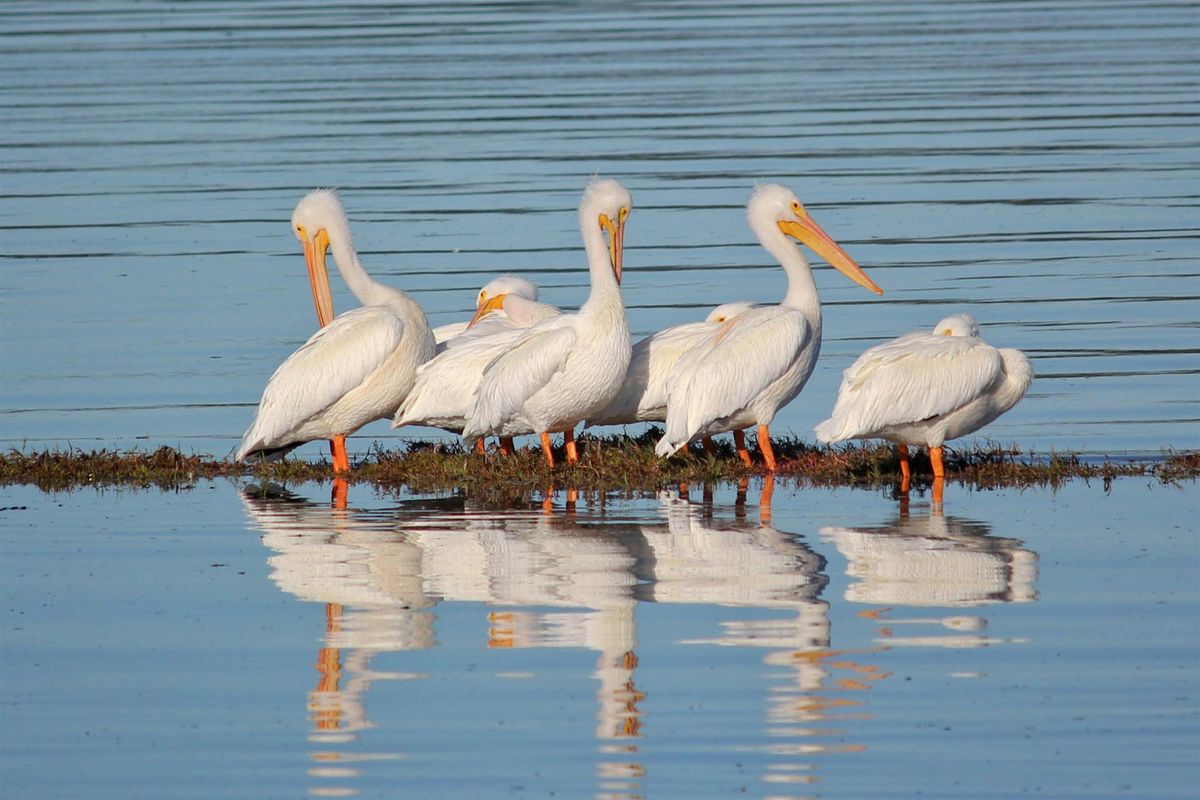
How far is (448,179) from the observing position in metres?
23.1

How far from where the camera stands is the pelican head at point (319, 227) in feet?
36.6

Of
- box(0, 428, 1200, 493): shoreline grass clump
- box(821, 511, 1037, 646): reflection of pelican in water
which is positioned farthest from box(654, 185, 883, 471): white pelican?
box(821, 511, 1037, 646): reflection of pelican in water

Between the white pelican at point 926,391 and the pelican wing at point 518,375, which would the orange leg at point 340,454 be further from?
the white pelican at point 926,391

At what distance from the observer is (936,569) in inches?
300

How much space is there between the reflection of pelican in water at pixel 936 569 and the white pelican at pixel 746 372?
130 cm

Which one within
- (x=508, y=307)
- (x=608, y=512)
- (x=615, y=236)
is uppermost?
(x=615, y=236)

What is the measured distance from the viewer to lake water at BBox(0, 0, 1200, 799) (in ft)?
19.3

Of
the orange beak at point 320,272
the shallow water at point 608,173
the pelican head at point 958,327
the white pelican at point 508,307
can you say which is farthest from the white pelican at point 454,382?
the pelican head at point 958,327

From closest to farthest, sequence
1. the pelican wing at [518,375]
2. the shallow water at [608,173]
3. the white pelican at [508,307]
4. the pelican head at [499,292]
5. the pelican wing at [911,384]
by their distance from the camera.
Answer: the pelican wing at [911,384]
the pelican wing at [518,375]
the white pelican at [508,307]
the pelican head at [499,292]
the shallow water at [608,173]

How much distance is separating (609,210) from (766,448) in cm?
150

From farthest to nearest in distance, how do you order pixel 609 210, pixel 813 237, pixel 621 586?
pixel 813 237, pixel 609 210, pixel 621 586

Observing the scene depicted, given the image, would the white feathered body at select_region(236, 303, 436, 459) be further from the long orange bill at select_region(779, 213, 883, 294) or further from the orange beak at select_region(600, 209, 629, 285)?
the long orange bill at select_region(779, 213, 883, 294)

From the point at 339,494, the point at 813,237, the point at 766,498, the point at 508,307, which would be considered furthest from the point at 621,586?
the point at 508,307

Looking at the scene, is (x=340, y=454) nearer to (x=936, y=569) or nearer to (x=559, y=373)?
(x=559, y=373)
